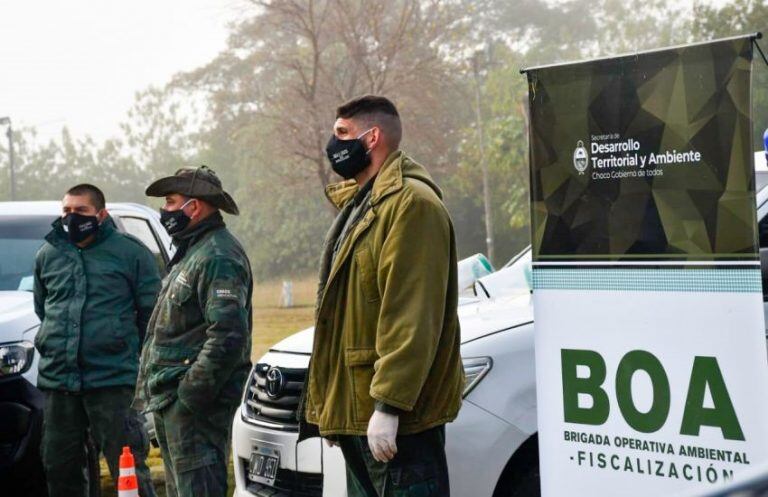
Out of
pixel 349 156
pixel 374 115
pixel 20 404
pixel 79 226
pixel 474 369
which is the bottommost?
pixel 20 404

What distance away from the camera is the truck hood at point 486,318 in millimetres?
4473

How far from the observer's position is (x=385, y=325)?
11.2ft

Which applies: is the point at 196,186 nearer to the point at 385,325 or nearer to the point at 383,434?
the point at 385,325

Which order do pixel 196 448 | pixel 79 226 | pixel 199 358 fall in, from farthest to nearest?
pixel 79 226
pixel 196 448
pixel 199 358

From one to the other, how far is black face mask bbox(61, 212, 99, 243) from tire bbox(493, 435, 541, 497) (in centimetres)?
286

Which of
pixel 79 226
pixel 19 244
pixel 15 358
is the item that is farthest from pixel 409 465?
pixel 19 244

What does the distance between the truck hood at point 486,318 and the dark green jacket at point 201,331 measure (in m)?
0.32

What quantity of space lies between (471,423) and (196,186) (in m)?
1.73

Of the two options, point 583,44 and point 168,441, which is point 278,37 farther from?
point 168,441

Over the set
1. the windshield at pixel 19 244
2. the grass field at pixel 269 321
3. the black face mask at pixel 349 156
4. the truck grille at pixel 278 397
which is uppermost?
the black face mask at pixel 349 156

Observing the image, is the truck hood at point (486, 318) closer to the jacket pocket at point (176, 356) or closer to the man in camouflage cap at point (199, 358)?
the man in camouflage cap at point (199, 358)

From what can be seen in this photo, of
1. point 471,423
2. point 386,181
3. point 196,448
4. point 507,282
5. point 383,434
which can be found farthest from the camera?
point 507,282

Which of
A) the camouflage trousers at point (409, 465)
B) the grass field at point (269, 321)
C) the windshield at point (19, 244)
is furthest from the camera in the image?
the grass field at point (269, 321)

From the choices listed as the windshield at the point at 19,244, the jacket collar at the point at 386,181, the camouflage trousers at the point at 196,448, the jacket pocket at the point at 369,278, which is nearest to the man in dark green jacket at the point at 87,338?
the camouflage trousers at the point at 196,448
